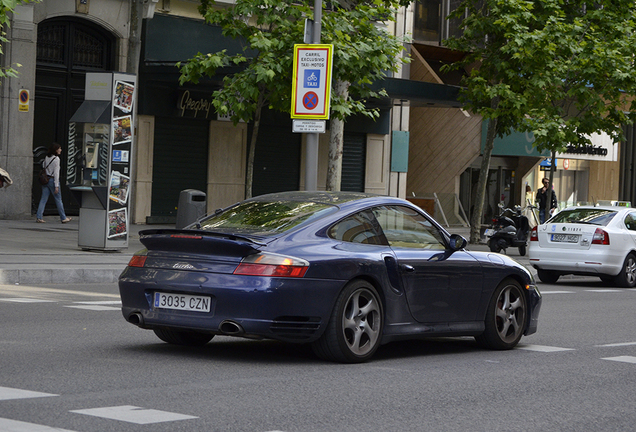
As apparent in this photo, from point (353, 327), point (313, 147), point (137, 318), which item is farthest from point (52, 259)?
point (353, 327)

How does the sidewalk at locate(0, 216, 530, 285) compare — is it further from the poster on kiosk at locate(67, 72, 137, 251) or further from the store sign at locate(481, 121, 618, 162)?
→ the store sign at locate(481, 121, 618, 162)

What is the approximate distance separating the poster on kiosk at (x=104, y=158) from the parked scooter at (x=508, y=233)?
30.6ft

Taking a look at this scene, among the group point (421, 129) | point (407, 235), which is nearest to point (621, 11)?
point (421, 129)

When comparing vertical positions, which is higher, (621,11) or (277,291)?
(621,11)

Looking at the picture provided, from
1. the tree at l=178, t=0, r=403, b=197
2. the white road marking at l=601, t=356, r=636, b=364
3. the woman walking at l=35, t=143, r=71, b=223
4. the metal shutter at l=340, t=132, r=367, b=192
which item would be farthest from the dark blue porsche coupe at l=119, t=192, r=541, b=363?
the metal shutter at l=340, t=132, r=367, b=192

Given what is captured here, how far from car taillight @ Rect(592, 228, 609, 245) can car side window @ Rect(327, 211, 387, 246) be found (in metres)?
10.4

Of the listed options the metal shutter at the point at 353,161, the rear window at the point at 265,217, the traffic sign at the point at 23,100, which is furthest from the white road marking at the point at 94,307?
the metal shutter at the point at 353,161

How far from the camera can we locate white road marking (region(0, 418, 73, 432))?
4902mm

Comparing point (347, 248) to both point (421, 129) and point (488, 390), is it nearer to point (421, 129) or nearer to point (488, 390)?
point (488, 390)

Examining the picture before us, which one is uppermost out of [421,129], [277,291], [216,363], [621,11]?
[621,11]

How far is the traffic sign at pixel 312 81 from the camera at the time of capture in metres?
15.8

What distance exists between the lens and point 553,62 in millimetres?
22672

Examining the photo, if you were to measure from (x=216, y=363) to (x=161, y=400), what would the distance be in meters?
1.51

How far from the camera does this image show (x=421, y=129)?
34.5 metres
